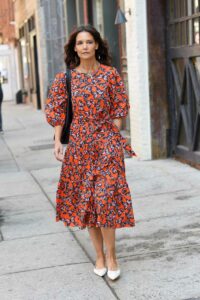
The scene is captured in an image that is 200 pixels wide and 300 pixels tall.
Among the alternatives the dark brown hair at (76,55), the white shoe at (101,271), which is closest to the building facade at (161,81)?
the dark brown hair at (76,55)

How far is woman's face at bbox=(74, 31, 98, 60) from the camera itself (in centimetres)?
421

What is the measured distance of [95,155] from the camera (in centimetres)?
420

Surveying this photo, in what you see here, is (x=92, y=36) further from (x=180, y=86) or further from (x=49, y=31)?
(x=49, y=31)

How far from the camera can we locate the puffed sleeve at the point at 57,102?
429 centimetres

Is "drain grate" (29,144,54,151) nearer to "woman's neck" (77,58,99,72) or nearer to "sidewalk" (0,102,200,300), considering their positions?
"sidewalk" (0,102,200,300)

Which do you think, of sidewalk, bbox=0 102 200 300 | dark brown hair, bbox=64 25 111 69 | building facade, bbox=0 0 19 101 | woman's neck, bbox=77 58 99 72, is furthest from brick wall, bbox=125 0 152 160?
building facade, bbox=0 0 19 101

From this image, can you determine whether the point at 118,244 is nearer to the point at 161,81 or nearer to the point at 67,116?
the point at 67,116

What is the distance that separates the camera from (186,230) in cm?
529

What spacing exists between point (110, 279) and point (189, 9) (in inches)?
186

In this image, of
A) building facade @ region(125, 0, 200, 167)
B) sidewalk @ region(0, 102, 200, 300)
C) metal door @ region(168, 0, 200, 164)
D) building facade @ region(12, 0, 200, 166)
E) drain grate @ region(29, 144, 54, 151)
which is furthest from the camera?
drain grate @ region(29, 144, 54, 151)

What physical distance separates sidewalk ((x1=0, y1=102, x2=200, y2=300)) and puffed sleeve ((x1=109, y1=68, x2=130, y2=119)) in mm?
1169

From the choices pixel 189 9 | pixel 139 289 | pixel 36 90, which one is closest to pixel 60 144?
pixel 139 289

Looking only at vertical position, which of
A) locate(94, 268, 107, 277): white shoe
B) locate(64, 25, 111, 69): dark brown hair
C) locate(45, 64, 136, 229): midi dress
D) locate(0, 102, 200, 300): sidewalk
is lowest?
locate(0, 102, 200, 300): sidewalk

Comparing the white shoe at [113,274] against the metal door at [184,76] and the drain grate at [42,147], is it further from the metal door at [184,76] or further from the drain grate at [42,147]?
the drain grate at [42,147]
